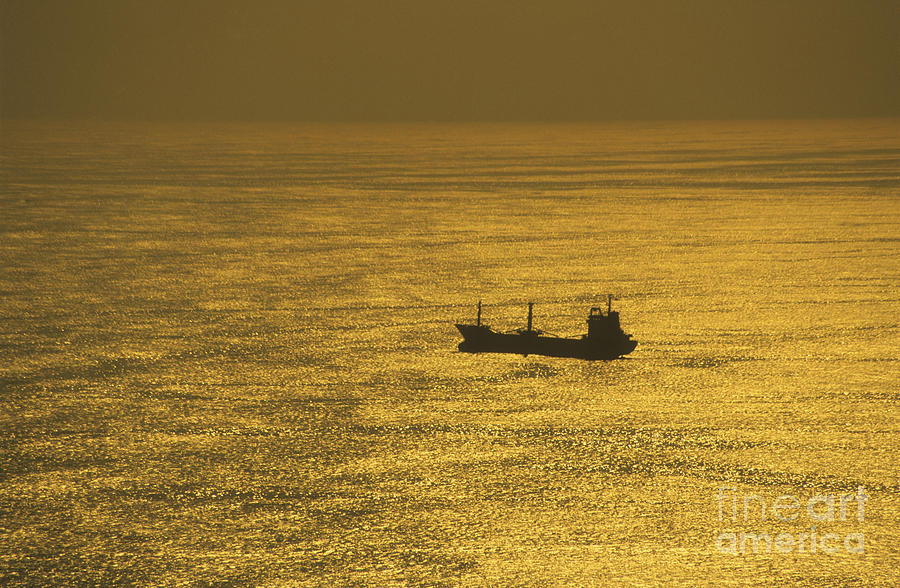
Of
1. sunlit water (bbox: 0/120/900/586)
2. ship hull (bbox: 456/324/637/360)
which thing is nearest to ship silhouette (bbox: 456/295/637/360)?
ship hull (bbox: 456/324/637/360)

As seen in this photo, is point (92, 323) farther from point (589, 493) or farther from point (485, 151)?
point (485, 151)

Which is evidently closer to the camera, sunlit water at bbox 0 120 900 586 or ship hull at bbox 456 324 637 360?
sunlit water at bbox 0 120 900 586

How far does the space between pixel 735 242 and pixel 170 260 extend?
1802 centimetres

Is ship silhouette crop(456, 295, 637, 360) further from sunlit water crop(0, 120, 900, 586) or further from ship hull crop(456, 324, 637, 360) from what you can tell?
sunlit water crop(0, 120, 900, 586)

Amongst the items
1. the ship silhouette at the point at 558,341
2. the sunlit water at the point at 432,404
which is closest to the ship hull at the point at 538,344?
the ship silhouette at the point at 558,341

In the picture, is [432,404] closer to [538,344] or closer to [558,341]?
[538,344]

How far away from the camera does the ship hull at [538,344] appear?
19859mm

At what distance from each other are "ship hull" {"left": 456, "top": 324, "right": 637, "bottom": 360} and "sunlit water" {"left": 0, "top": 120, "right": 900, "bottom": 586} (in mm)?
235

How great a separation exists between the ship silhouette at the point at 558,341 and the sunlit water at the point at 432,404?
0.86 feet

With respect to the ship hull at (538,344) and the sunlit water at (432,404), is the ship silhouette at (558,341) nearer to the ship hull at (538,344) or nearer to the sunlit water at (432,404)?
the ship hull at (538,344)

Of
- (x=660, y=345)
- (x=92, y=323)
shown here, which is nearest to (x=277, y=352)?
(x=92, y=323)

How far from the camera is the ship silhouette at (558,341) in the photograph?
1980 centimetres

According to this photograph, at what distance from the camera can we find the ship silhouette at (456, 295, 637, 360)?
19.8 meters

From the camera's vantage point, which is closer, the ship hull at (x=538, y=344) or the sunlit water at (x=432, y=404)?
the sunlit water at (x=432, y=404)
